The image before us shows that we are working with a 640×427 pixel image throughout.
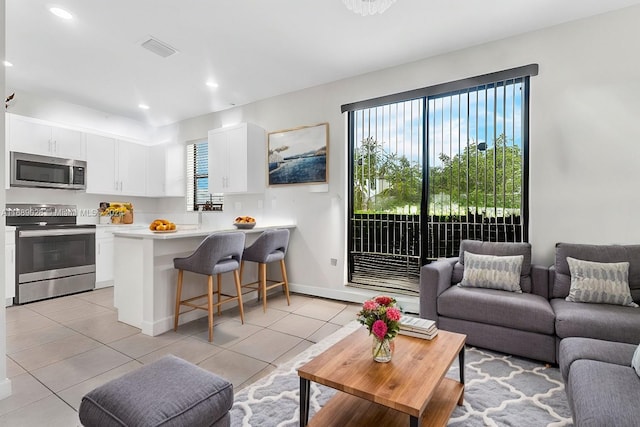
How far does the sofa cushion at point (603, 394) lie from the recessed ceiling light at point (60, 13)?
4.19 meters

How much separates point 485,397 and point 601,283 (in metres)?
1.33

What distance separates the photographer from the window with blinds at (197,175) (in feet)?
18.5

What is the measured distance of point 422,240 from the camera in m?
3.67

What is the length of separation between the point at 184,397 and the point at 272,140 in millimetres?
3954

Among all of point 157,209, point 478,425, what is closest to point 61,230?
point 157,209

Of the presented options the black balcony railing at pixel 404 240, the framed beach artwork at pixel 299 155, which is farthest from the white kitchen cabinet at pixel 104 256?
the black balcony railing at pixel 404 240

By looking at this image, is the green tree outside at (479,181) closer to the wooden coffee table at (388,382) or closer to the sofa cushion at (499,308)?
the sofa cushion at (499,308)

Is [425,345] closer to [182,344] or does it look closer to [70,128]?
[182,344]

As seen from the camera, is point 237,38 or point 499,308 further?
point 237,38

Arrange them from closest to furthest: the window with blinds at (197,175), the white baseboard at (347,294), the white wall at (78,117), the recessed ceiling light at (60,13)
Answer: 1. the recessed ceiling light at (60,13)
2. the white baseboard at (347,294)
3. the white wall at (78,117)
4. the window with blinds at (197,175)

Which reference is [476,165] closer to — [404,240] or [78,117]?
[404,240]

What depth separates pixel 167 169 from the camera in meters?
5.88

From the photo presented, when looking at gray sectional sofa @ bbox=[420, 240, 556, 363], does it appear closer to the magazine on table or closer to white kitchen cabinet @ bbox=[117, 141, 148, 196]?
the magazine on table

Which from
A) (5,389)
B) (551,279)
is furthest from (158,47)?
(551,279)
